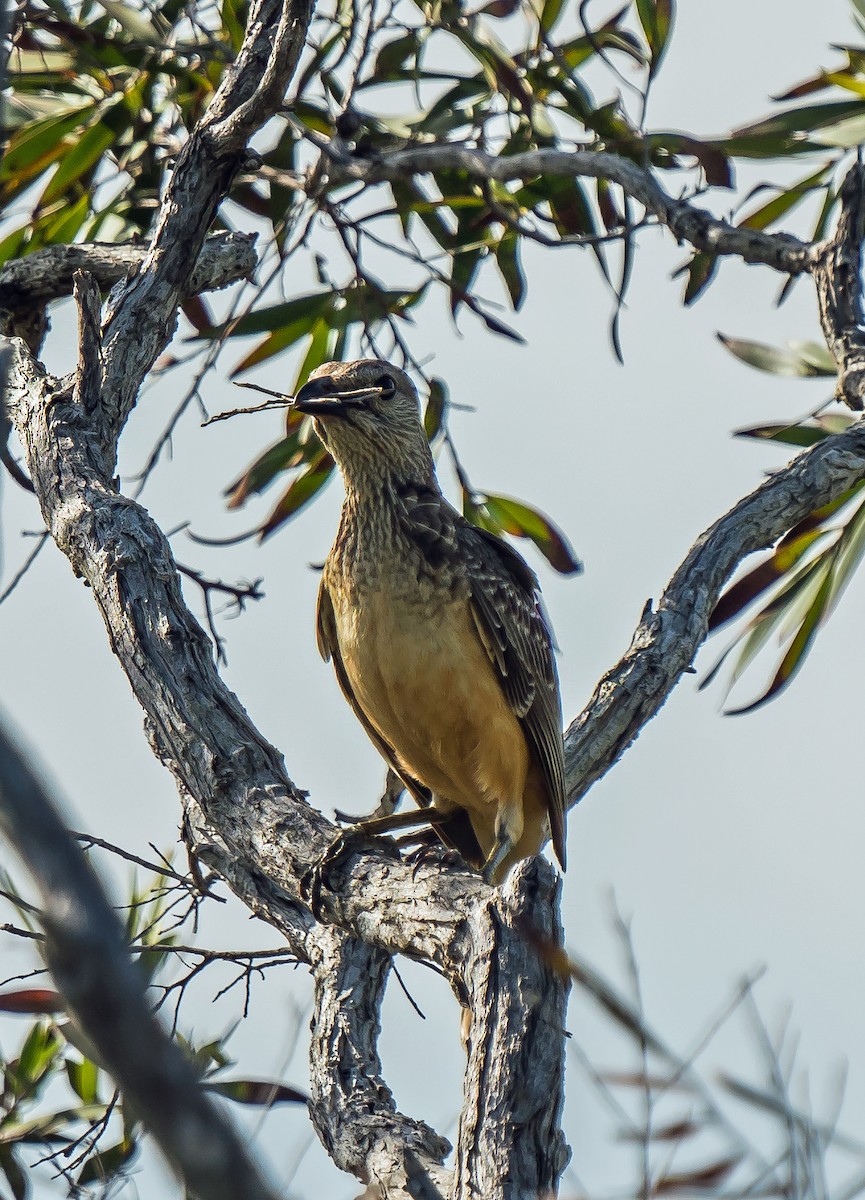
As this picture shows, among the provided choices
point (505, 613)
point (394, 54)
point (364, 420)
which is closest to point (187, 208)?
point (364, 420)

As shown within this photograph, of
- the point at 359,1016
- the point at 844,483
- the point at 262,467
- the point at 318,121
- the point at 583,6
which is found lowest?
the point at 359,1016

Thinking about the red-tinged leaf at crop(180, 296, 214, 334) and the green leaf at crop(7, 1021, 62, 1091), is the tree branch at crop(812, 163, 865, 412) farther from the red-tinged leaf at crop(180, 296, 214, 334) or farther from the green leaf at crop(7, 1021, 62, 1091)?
the green leaf at crop(7, 1021, 62, 1091)

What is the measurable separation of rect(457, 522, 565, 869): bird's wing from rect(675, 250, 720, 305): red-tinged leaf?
1.08 m

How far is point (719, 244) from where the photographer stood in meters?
3.94

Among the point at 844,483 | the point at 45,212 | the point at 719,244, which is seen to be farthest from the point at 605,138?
the point at 45,212

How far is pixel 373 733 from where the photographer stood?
4.09 meters

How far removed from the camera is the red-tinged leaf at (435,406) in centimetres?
466

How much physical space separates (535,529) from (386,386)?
A: 0.88 m

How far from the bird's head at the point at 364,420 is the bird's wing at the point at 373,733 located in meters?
0.40

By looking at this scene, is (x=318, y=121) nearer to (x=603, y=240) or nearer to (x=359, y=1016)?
(x=603, y=240)

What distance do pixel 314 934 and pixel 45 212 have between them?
10.3 feet

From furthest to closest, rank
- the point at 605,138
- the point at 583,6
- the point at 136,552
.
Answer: the point at 605,138 < the point at 583,6 < the point at 136,552

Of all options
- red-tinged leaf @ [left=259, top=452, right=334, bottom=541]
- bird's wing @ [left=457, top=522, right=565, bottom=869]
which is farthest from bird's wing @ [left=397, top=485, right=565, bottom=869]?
red-tinged leaf @ [left=259, top=452, right=334, bottom=541]

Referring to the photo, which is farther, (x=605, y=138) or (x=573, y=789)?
(x=605, y=138)
